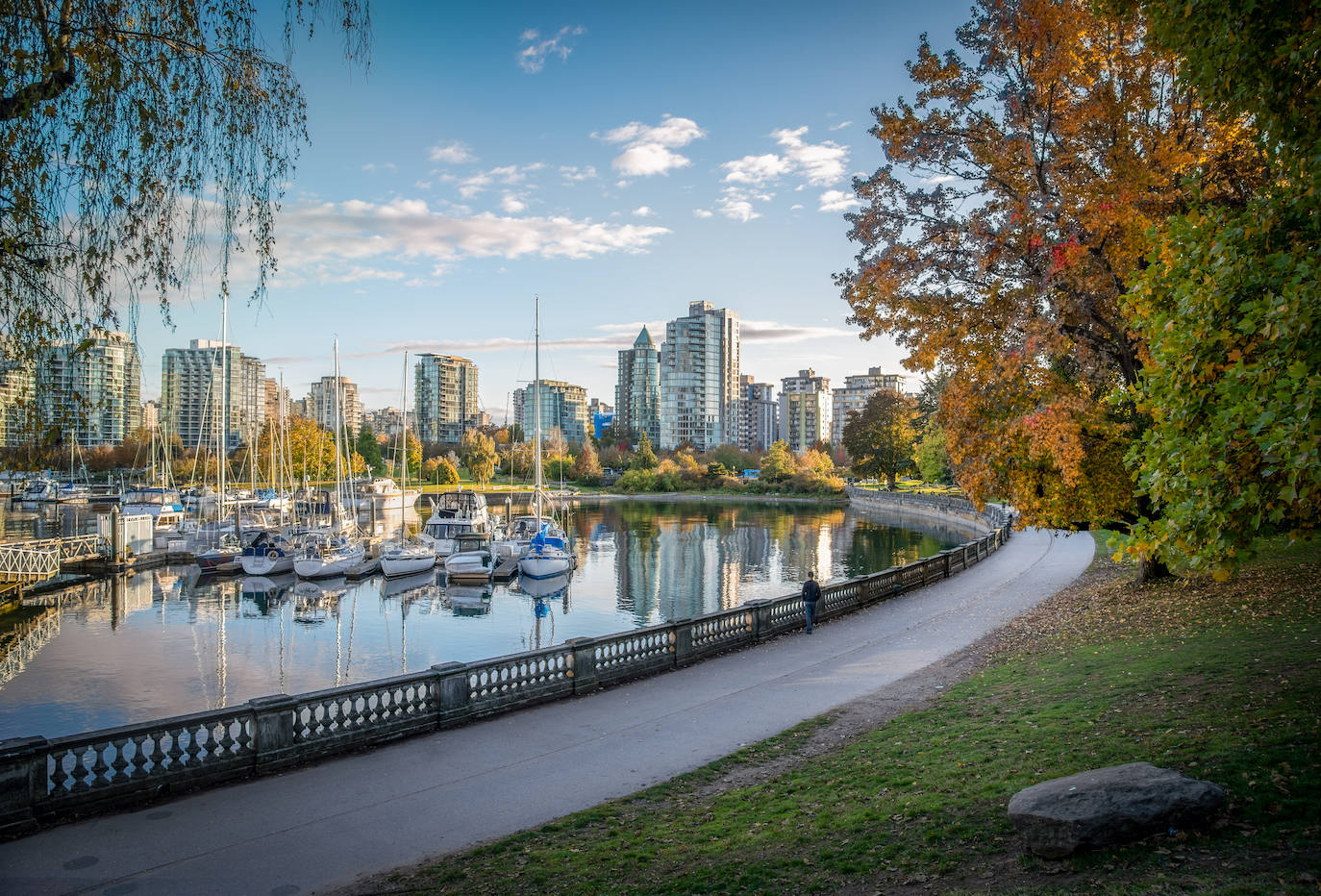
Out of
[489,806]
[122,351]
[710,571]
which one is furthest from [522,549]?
[122,351]

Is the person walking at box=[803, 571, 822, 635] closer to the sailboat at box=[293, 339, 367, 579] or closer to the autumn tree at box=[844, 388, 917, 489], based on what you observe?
the sailboat at box=[293, 339, 367, 579]

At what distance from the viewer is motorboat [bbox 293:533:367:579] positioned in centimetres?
4144

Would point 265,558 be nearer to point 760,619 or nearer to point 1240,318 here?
point 760,619

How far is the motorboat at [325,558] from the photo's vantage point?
1631 inches

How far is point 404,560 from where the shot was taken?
141 ft

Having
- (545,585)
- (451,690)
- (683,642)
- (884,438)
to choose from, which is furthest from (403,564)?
(884,438)

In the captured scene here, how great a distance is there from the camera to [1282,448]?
5664 millimetres

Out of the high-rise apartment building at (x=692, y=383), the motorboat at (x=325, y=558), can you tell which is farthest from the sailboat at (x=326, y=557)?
the high-rise apartment building at (x=692, y=383)

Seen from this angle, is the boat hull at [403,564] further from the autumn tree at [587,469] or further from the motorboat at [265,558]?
the autumn tree at [587,469]

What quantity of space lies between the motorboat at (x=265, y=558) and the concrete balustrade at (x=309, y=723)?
28.7m

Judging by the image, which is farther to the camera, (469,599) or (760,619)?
(469,599)

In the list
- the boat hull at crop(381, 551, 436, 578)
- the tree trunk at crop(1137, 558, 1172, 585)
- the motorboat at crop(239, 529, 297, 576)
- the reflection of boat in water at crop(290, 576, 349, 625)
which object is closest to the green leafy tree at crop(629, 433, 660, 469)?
the boat hull at crop(381, 551, 436, 578)

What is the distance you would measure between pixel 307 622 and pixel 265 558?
13.5 metres

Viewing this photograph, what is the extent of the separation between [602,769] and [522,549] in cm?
3447
